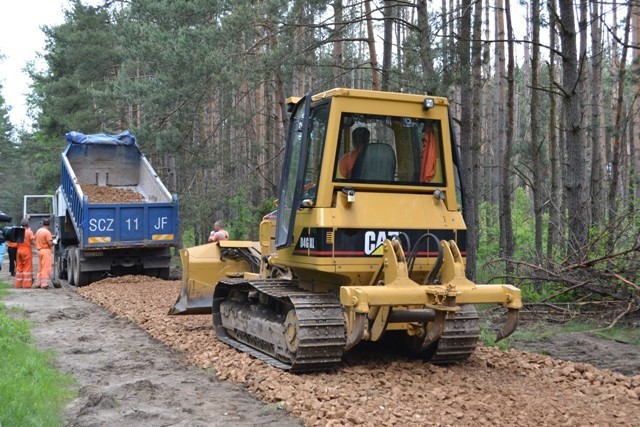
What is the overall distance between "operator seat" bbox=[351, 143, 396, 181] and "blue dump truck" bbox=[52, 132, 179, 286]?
10287 mm

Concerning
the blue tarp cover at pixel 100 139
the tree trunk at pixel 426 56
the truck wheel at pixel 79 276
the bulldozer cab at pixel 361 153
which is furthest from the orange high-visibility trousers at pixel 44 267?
the bulldozer cab at pixel 361 153

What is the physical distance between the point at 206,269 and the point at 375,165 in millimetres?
3954

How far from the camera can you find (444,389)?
6.73 meters

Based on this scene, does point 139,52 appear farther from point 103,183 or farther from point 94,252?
point 94,252

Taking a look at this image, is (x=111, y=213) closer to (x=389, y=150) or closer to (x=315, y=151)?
(x=315, y=151)

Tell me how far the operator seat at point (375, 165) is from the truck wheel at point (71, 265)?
41.4 feet

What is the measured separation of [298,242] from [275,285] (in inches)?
33.4

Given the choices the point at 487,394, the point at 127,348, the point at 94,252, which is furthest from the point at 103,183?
the point at 487,394

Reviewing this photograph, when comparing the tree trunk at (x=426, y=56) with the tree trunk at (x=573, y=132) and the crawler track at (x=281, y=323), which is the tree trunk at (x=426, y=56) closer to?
the tree trunk at (x=573, y=132)

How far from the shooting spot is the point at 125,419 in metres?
5.89

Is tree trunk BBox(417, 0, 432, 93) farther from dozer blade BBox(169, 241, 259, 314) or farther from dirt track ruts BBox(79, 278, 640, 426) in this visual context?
dirt track ruts BBox(79, 278, 640, 426)

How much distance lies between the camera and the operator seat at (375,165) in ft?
25.0

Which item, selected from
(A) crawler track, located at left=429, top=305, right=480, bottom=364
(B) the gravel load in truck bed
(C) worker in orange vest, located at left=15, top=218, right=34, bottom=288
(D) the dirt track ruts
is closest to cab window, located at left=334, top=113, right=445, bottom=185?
(A) crawler track, located at left=429, top=305, right=480, bottom=364

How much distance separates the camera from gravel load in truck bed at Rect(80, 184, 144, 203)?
57.7 feet
